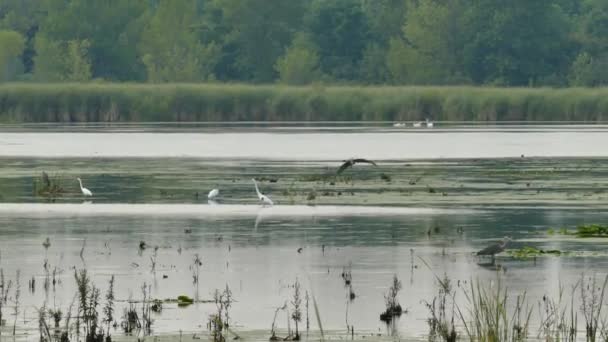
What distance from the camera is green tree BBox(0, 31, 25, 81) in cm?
10550

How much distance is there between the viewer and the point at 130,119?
82375 millimetres

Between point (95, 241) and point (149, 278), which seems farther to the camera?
point (95, 241)

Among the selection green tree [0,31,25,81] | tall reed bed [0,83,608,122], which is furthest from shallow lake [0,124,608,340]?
green tree [0,31,25,81]

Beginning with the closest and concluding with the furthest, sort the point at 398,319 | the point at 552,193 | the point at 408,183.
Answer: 1. the point at 398,319
2. the point at 552,193
3. the point at 408,183

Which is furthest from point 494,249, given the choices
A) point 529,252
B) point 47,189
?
point 47,189

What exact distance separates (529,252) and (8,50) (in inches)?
3607

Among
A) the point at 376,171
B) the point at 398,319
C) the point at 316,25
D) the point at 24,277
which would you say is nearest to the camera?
the point at 398,319

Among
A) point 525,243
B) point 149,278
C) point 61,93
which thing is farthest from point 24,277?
point 61,93

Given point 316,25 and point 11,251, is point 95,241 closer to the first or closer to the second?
point 11,251

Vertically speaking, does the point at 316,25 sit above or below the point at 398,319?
above

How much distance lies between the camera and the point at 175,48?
359 ft

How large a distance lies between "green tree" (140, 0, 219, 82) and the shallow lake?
63.5 meters

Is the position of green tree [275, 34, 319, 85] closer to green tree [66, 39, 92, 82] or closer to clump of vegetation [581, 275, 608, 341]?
green tree [66, 39, 92, 82]

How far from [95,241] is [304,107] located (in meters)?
61.8
